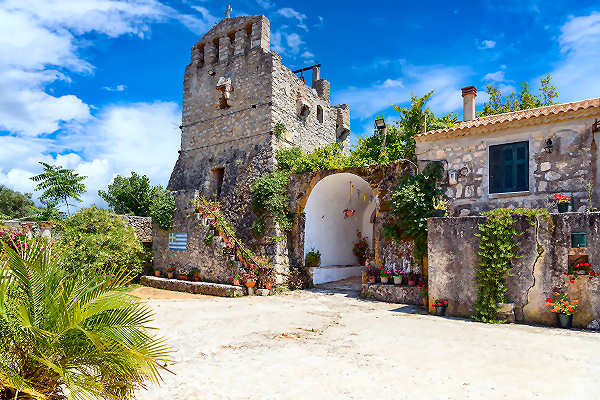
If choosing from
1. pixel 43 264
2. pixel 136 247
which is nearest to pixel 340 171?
pixel 136 247

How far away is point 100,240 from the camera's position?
1267 centimetres

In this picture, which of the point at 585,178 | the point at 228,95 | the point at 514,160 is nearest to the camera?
the point at 585,178

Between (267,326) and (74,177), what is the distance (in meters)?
17.6

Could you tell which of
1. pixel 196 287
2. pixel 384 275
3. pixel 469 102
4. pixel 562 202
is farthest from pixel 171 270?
pixel 562 202

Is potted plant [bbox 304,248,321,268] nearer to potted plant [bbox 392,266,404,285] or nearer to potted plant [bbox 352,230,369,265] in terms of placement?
potted plant [bbox 352,230,369,265]

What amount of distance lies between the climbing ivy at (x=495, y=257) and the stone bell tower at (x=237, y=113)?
8104 millimetres

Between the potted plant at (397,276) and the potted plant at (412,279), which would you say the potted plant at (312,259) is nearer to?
the potted plant at (397,276)

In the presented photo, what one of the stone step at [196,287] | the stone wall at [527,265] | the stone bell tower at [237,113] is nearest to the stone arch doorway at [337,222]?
the stone bell tower at [237,113]

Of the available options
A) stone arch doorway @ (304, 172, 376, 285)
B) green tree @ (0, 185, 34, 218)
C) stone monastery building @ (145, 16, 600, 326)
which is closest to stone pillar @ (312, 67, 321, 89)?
stone monastery building @ (145, 16, 600, 326)

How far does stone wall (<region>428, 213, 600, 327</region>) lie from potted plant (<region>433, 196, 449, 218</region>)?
56 cm

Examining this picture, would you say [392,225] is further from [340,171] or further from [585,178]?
[585,178]

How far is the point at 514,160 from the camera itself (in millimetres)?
8914

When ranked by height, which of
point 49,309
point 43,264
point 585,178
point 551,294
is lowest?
point 551,294

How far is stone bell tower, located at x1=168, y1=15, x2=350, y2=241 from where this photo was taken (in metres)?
14.6
